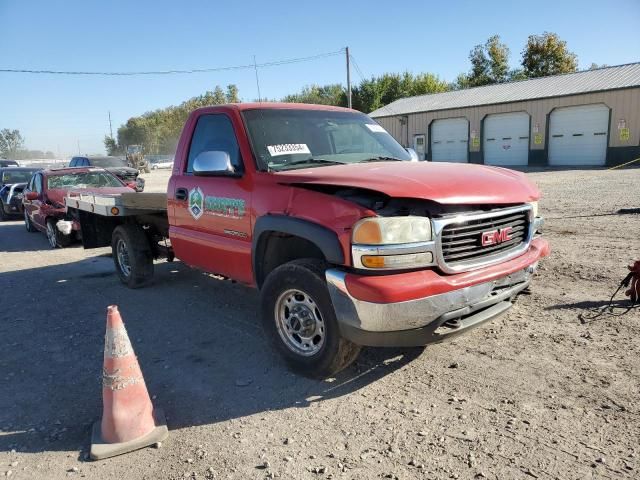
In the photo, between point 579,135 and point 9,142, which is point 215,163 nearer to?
point 579,135

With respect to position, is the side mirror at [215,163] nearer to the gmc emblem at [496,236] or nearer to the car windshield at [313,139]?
the car windshield at [313,139]

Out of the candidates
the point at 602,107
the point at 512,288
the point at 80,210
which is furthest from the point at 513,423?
the point at 602,107

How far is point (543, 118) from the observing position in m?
27.8

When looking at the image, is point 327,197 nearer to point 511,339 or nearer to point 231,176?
point 231,176

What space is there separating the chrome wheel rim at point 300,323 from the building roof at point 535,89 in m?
27.4

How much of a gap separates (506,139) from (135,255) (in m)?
28.2

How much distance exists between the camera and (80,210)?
279 inches

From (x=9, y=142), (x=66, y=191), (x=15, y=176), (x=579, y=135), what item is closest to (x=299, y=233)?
(x=66, y=191)

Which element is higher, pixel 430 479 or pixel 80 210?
pixel 80 210

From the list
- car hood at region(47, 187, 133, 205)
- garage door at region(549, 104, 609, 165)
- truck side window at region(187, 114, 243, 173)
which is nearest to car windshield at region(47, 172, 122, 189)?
car hood at region(47, 187, 133, 205)

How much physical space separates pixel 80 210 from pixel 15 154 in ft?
504

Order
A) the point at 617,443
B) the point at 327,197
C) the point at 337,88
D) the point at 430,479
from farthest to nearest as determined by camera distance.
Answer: the point at 337,88 < the point at 327,197 < the point at 617,443 < the point at 430,479

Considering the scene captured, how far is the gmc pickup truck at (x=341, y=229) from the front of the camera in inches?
118

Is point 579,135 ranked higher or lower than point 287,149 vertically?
higher
